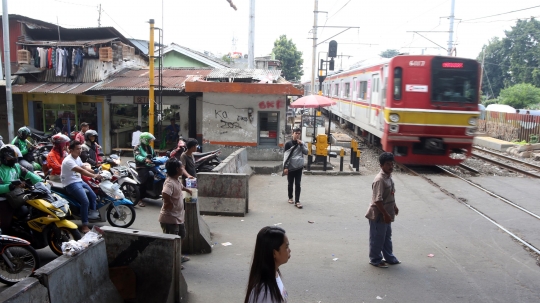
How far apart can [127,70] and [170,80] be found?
2960 mm

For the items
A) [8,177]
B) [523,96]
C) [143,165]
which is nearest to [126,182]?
[143,165]

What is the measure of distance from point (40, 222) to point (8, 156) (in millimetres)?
1045

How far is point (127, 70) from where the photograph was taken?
59.4 feet

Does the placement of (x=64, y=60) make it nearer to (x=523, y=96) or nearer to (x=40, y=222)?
(x=40, y=222)

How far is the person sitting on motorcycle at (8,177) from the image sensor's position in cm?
541

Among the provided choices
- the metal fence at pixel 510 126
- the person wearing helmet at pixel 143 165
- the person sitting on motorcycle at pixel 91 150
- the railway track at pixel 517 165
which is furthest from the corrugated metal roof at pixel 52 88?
the metal fence at pixel 510 126

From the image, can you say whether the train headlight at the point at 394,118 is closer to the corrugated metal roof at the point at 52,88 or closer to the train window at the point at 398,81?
the train window at the point at 398,81

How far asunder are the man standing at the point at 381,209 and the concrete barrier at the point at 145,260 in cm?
265

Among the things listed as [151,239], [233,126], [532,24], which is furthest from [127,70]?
[532,24]

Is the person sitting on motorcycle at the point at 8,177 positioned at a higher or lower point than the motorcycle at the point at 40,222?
higher

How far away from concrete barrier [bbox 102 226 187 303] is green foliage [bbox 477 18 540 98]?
1793 inches

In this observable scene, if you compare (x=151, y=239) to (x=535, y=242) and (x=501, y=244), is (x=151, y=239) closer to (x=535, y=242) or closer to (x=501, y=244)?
(x=501, y=244)

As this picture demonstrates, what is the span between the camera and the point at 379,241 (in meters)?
5.75

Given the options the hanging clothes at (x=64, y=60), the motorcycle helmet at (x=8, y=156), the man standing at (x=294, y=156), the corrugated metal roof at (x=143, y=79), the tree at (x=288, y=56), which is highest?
the tree at (x=288, y=56)
